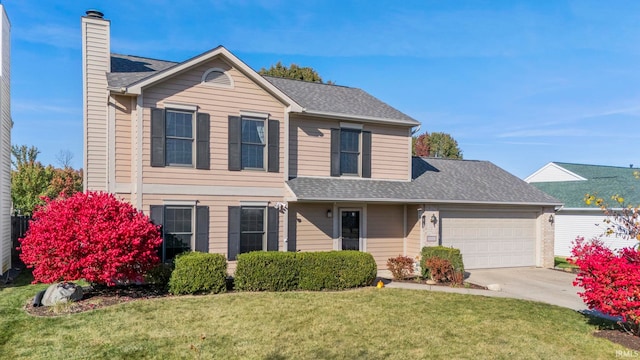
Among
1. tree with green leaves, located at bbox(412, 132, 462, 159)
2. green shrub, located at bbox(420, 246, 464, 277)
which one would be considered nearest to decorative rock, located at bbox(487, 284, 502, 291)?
green shrub, located at bbox(420, 246, 464, 277)

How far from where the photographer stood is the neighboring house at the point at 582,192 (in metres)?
21.9

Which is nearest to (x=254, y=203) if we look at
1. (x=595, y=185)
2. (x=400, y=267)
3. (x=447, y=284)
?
(x=400, y=267)

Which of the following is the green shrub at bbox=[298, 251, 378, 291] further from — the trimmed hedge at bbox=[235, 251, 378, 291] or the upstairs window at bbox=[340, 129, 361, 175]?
the upstairs window at bbox=[340, 129, 361, 175]

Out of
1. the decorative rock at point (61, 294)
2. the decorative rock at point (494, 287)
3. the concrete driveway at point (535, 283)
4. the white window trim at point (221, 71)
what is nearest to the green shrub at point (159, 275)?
the decorative rock at point (61, 294)

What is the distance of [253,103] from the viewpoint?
12406 millimetres

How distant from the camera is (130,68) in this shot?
41.6 ft

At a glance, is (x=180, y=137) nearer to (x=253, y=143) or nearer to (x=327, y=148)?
(x=253, y=143)

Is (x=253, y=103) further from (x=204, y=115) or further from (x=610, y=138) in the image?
(x=610, y=138)

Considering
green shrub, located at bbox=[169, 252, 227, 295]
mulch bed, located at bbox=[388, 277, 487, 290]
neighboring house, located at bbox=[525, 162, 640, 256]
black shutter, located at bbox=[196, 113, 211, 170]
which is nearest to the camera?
green shrub, located at bbox=[169, 252, 227, 295]

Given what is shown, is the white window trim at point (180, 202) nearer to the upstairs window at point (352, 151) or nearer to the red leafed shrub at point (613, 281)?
the upstairs window at point (352, 151)

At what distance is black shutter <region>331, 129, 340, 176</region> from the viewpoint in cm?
1380

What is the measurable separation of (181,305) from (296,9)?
1083cm

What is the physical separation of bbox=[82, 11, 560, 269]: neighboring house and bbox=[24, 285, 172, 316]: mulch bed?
122 centimetres

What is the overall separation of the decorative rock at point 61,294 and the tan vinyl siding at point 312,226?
6055mm
